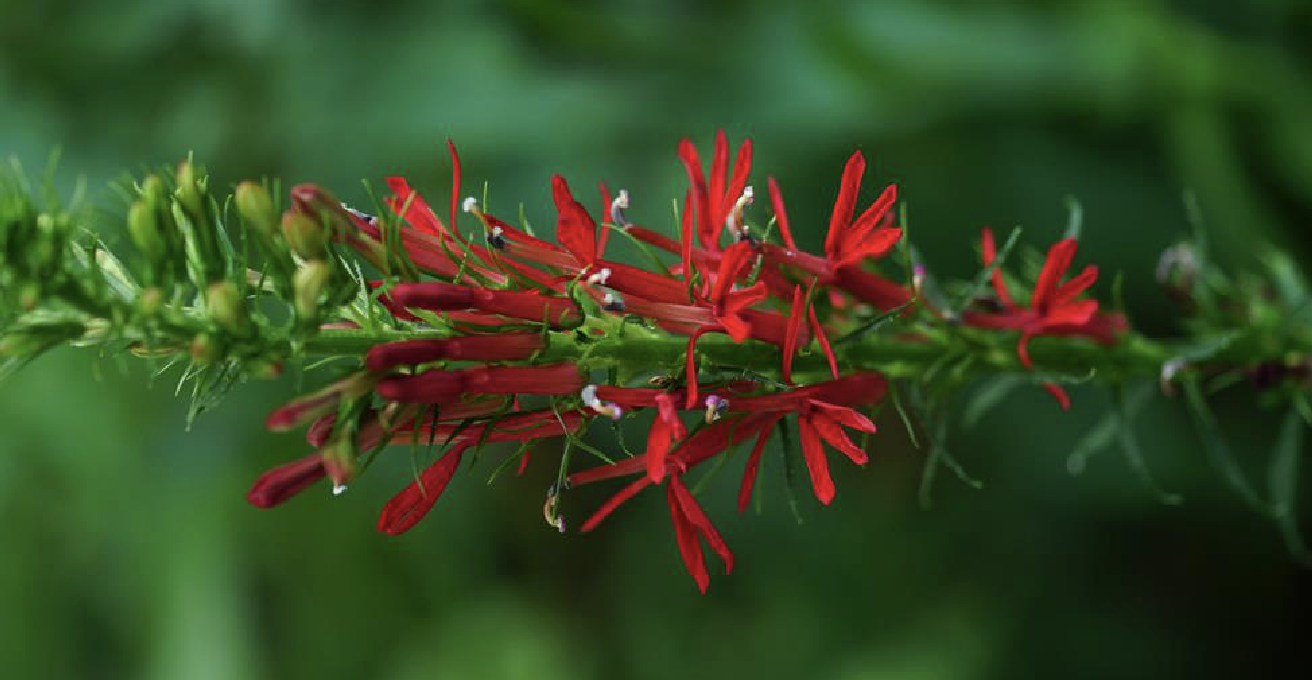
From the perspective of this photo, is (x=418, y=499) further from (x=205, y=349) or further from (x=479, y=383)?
(x=205, y=349)

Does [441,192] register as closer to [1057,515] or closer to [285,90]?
[285,90]

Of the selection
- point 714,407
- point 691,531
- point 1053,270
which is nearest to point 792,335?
point 714,407

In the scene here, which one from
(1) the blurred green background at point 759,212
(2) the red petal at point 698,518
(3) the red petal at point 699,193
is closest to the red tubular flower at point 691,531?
(2) the red petal at point 698,518

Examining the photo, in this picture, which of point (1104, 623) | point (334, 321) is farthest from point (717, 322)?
point (1104, 623)

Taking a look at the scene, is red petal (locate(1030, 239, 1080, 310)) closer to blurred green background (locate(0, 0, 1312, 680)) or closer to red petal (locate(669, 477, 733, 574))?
red petal (locate(669, 477, 733, 574))

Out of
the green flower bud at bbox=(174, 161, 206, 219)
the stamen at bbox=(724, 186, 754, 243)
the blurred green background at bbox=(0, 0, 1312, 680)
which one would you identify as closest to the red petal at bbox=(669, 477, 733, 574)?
the stamen at bbox=(724, 186, 754, 243)

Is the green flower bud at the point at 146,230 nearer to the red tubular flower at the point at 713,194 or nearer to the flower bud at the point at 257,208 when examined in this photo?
the flower bud at the point at 257,208
